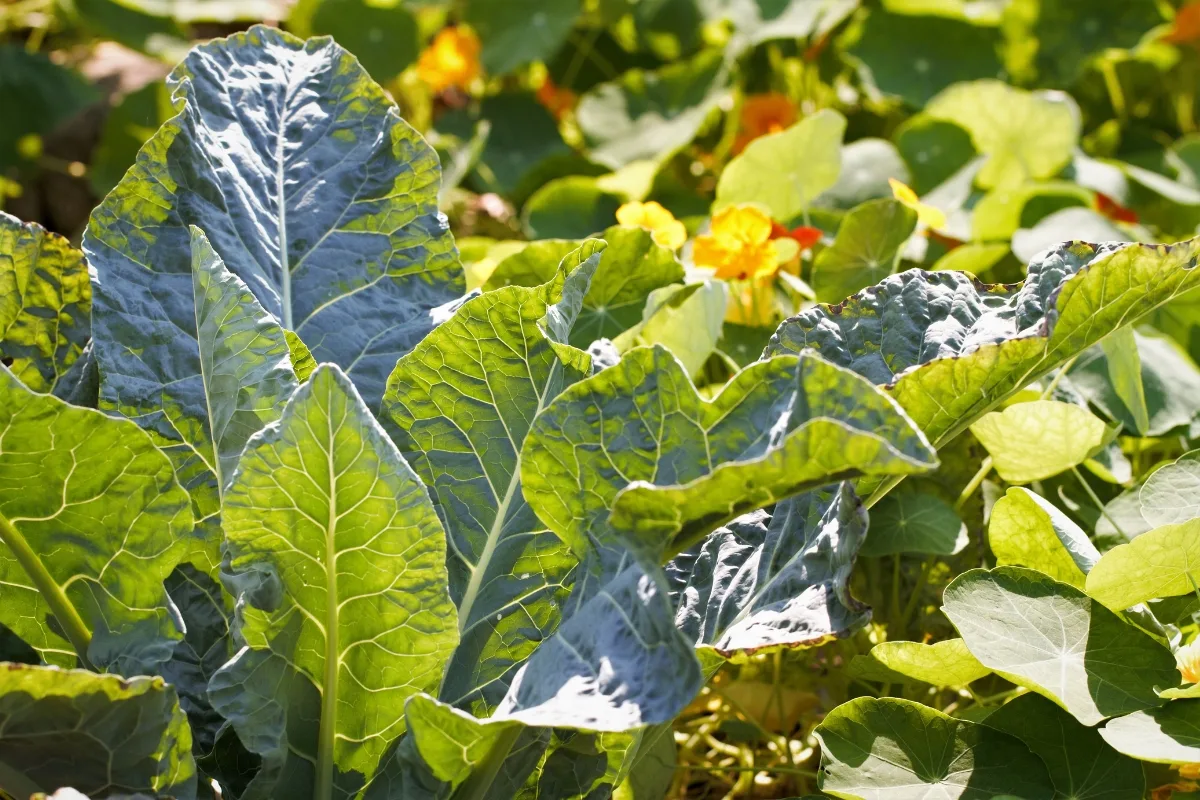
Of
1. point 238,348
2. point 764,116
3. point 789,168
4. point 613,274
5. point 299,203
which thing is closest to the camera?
point 238,348

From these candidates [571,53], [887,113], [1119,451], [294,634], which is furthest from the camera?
[571,53]

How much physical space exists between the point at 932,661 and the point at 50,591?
2.00 ft

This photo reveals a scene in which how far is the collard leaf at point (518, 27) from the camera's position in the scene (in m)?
2.04

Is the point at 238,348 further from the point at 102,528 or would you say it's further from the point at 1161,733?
the point at 1161,733

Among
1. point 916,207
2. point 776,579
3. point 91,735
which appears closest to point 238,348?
point 91,735

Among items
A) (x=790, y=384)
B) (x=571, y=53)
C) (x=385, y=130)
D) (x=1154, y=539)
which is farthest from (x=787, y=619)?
(x=571, y=53)

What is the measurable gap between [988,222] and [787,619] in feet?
3.10

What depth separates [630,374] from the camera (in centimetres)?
66

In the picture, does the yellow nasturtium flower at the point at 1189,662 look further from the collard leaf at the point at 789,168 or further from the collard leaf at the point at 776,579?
the collard leaf at the point at 789,168

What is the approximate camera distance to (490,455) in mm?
813

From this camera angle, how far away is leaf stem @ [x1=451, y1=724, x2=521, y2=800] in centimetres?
67

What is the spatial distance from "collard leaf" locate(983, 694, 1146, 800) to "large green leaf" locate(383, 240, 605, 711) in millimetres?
336

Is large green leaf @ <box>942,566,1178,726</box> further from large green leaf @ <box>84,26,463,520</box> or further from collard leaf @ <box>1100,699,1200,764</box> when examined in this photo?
large green leaf @ <box>84,26,463,520</box>

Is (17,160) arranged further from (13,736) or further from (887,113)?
(13,736)
